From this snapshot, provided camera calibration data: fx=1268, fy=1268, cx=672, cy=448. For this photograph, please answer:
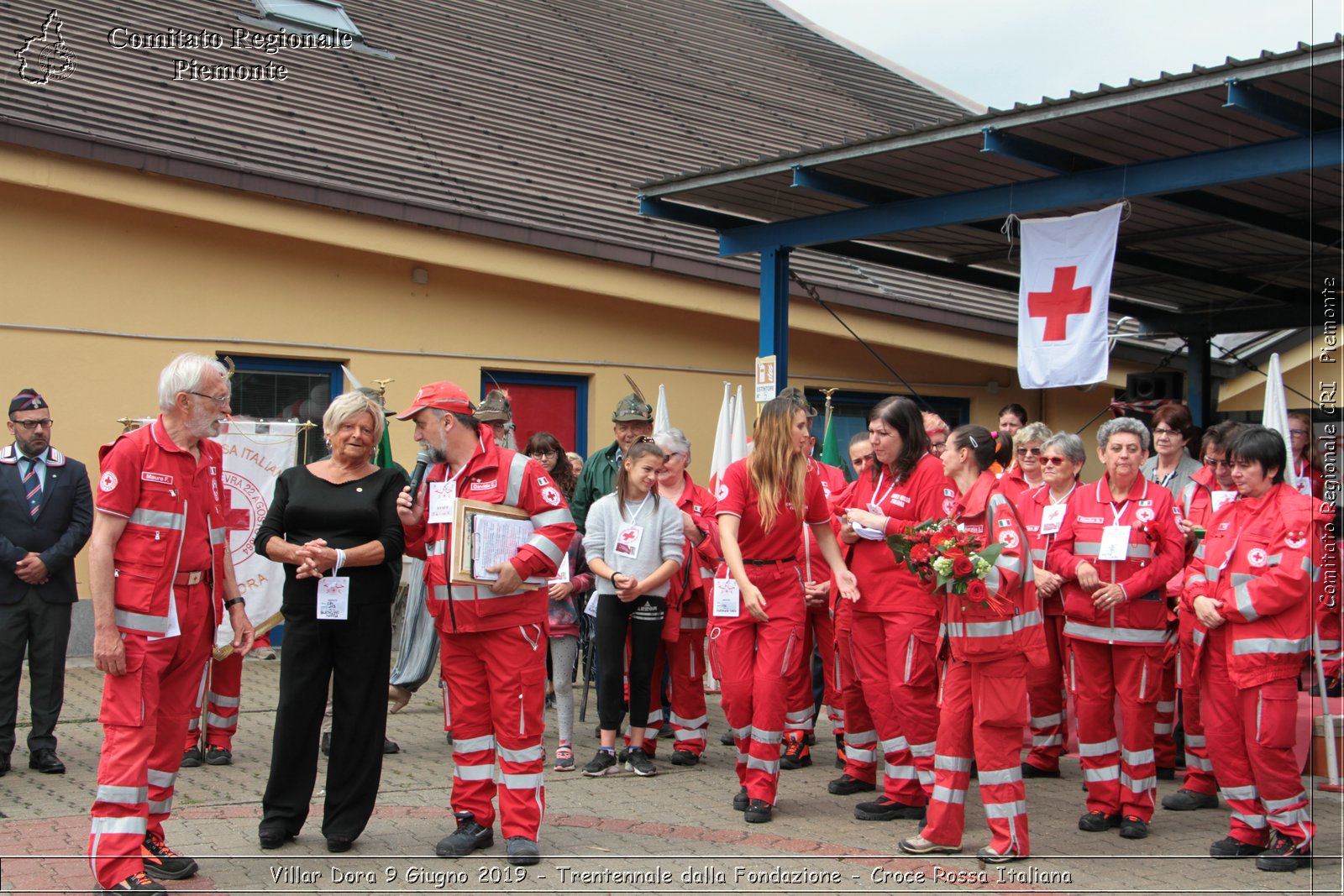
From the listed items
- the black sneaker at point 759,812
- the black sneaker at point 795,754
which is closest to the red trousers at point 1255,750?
the black sneaker at point 759,812

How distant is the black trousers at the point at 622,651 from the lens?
786 cm

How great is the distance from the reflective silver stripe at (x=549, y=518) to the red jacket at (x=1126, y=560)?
2775 millimetres

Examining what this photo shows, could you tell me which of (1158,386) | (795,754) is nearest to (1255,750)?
(795,754)

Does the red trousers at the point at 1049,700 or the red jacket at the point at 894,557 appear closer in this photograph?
the red jacket at the point at 894,557

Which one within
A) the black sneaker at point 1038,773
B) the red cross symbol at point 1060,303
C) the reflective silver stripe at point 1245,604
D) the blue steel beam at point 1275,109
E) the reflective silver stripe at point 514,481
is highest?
the blue steel beam at point 1275,109

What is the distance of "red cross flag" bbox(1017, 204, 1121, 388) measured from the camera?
30.1ft

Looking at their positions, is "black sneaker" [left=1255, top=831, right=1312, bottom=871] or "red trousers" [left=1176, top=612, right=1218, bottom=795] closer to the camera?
"black sneaker" [left=1255, top=831, right=1312, bottom=871]

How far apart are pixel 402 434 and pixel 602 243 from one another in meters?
2.89

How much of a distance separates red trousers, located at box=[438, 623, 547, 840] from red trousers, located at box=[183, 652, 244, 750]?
2.34m

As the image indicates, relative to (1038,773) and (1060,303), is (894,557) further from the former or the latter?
(1060,303)

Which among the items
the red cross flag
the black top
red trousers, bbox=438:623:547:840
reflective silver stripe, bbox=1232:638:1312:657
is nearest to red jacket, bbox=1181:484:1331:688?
reflective silver stripe, bbox=1232:638:1312:657

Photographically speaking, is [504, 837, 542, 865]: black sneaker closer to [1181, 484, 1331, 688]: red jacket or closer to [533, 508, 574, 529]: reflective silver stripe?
[533, 508, 574, 529]: reflective silver stripe

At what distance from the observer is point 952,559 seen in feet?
19.0

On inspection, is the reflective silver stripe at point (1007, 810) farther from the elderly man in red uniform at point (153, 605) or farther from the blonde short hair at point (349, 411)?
the elderly man in red uniform at point (153, 605)
